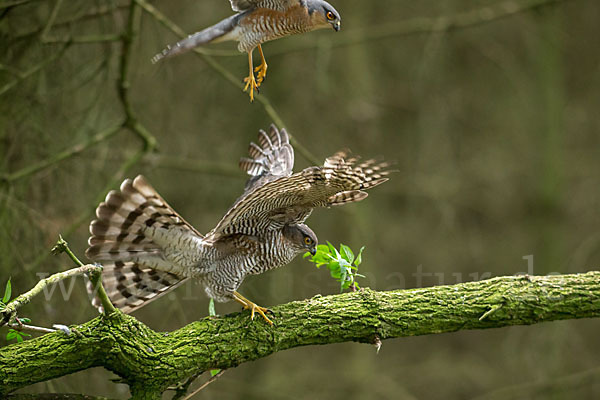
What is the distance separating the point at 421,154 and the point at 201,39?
6.66 metres

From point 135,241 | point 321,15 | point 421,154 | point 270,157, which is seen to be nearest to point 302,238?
point 270,157

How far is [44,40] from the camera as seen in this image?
148 inches

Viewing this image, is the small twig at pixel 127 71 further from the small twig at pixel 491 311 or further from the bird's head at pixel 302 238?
the small twig at pixel 491 311

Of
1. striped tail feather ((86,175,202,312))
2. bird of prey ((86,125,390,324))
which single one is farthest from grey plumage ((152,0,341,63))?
striped tail feather ((86,175,202,312))

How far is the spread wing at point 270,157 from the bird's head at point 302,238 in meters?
0.37

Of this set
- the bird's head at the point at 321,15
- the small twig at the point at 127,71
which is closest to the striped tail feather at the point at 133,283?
the small twig at the point at 127,71

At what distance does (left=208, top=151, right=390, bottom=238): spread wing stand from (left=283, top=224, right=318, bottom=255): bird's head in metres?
0.05

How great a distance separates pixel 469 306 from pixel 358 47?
5.17 m

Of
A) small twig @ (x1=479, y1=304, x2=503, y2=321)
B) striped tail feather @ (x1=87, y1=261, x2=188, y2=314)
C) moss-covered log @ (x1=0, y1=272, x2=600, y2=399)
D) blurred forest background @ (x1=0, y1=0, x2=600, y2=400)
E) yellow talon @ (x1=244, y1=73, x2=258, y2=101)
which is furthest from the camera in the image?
blurred forest background @ (x1=0, y1=0, x2=600, y2=400)

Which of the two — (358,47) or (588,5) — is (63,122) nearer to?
(358,47)

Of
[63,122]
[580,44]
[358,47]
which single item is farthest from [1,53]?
[580,44]

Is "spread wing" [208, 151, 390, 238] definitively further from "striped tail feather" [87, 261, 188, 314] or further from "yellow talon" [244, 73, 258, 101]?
"yellow talon" [244, 73, 258, 101]

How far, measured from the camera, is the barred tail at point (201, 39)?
1.41 meters

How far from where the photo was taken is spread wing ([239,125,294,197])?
3.51m
